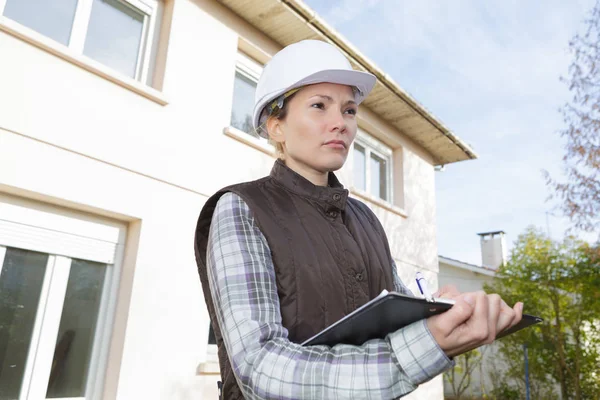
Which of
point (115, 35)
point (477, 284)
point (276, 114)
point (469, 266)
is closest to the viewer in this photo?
point (276, 114)

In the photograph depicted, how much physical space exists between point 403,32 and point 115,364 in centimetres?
706

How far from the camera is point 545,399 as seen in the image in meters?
11.4

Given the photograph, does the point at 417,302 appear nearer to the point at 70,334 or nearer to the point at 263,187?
the point at 263,187

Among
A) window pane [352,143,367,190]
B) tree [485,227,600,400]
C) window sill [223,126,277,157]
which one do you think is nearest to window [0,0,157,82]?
window sill [223,126,277,157]

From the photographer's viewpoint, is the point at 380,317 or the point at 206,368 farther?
the point at 206,368

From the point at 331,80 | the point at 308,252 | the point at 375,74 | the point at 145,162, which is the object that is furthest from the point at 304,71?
the point at 375,74

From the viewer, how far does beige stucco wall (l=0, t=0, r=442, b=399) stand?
3.47 metres

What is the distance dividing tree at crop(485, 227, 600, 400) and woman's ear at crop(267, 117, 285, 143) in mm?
11295

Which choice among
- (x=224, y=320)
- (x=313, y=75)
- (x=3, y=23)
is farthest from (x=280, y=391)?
(x=3, y=23)

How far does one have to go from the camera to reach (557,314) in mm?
10727

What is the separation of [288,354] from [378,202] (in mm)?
6531

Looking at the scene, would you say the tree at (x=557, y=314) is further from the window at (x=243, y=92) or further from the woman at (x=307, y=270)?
the woman at (x=307, y=270)

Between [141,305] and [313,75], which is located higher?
[313,75]

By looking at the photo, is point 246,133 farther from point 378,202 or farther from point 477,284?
point 477,284
